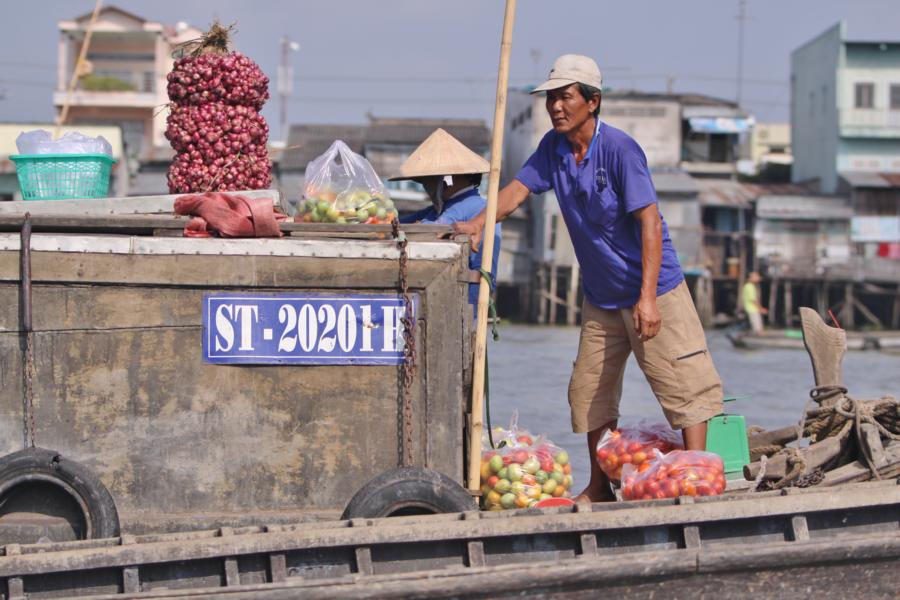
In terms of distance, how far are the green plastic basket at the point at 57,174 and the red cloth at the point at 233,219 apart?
808 millimetres

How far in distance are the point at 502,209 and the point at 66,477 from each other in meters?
1.69

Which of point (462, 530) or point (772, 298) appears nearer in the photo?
point (462, 530)

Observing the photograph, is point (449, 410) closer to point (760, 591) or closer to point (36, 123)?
point (760, 591)

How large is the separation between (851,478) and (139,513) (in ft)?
7.66

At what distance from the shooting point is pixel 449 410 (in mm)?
3920

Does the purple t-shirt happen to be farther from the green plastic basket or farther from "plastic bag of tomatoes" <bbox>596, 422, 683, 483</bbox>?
the green plastic basket

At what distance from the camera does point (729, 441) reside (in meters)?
4.52

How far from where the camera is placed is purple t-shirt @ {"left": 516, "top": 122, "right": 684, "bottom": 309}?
13.4 ft

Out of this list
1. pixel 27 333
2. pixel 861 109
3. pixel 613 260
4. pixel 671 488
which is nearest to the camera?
pixel 27 333

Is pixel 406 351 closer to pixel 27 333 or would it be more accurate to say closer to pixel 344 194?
pixel 344 194

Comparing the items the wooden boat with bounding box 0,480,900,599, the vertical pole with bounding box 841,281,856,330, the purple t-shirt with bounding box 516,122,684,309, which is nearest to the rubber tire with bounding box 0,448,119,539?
the wooden boat with bounding box 0,480,900,599

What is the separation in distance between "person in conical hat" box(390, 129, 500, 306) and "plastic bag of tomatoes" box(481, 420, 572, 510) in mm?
803

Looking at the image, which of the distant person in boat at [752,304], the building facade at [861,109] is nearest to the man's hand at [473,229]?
the distant person in boat at [752,304]

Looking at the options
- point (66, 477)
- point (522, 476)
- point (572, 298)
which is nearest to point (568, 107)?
point (522, 476)
